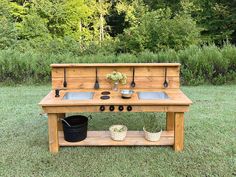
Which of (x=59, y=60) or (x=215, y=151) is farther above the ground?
(x=59, y=60)

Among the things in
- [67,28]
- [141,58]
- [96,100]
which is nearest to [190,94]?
[141,58]

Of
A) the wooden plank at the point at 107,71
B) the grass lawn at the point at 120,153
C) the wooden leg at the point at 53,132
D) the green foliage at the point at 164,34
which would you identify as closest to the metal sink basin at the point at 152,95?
the wooden plank at the point at 107,71

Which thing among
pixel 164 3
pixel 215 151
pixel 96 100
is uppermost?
pixel 164 3

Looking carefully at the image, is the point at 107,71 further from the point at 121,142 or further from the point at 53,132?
the point at 53,132

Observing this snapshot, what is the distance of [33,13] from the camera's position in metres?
12.1

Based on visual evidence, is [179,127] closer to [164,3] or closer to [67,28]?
[67,28]

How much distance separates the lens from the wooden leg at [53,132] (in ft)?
9.50

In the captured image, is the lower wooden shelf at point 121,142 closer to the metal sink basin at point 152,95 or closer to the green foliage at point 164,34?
the metal sink basin at point 152,95

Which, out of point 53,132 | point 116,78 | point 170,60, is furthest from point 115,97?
point 170,60

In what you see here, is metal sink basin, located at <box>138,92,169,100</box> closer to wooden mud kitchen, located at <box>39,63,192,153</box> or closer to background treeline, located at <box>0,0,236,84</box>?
wooden mud kitchen, located at <box>39,63,192,153</box>

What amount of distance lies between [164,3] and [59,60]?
8.75m

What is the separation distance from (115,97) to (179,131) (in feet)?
2.63

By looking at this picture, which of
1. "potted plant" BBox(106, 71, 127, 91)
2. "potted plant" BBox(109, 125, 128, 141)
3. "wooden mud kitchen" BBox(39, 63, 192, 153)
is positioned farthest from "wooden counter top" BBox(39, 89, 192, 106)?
"potted plant" BBox(109, 125, 128, 141)

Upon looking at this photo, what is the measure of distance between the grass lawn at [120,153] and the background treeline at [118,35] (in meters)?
2.73
